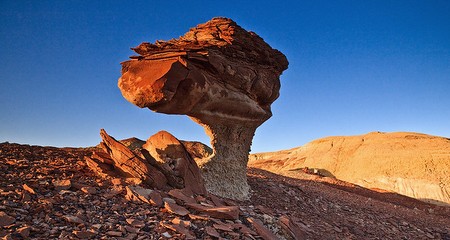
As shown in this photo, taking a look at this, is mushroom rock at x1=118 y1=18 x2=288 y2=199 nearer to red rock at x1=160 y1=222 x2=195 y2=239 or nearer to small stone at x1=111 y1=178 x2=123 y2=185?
small stone at x1=111 y1=178 x2=123 y2=185

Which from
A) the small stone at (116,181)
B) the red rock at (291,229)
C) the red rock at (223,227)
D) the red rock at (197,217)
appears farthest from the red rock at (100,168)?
the red rock at (291,229)

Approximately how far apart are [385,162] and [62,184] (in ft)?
92.5

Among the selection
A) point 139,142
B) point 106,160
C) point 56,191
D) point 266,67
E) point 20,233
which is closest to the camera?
point 20,233

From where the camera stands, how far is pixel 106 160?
7461mm

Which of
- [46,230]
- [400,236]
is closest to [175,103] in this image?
[46,230]

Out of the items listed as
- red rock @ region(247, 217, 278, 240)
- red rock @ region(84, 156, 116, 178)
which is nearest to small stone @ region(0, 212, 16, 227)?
red rock @ region(84, 156, 116, 178)

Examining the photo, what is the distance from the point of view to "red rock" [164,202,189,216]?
5.49 meters

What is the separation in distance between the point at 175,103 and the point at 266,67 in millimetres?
3955

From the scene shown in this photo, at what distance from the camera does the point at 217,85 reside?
27.9 feet

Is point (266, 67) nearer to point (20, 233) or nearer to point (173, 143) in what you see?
point (173, 143)

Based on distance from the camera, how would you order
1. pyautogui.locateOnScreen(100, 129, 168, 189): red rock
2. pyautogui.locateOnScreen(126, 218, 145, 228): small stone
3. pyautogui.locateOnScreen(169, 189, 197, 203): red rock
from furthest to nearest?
pyautogui.locateOnScreen(100, 129, 168, 189): red rock, pyautogui.locateOnScreen(169, 189, 197, 203): red rock, pyautogui.locateOnScreen(126, 218, 145, 228): small stone

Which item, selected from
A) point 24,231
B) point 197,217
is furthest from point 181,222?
point 24,231

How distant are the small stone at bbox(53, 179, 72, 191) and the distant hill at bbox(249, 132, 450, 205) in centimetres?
2006

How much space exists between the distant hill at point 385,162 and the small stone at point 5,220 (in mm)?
21487
